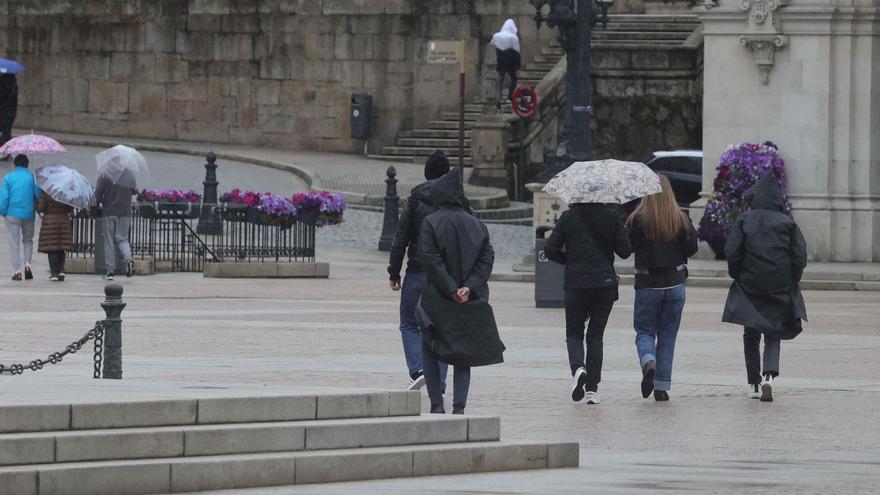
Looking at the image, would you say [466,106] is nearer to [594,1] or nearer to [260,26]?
[260,26]

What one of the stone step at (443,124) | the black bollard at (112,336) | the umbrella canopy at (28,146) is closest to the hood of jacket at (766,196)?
the black bollard at (112,336)

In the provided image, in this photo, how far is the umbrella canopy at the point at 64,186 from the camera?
2661 cm

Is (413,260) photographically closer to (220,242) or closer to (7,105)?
(220,242)

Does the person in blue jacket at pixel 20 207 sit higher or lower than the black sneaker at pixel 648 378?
higher

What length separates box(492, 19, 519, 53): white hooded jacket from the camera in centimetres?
4206

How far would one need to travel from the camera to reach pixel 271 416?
11.7 m

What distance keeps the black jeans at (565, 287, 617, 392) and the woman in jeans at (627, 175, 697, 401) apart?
30cm

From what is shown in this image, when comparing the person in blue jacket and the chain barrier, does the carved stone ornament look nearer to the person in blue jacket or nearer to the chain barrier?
the person in blue jacket

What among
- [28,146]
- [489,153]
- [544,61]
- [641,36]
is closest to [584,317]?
[28,146]

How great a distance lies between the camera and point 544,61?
45.0m

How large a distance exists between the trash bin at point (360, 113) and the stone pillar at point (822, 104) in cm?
1409

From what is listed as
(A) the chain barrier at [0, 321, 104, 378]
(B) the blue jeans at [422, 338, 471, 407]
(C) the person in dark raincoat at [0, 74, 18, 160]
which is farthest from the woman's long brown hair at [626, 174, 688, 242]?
(C) the person in dark raincoat at [0, 74, 18, 160]

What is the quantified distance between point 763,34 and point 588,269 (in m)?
16.5

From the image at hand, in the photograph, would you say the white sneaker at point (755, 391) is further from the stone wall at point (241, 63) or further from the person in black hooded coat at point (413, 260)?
the stone wall at point (241, 63)
